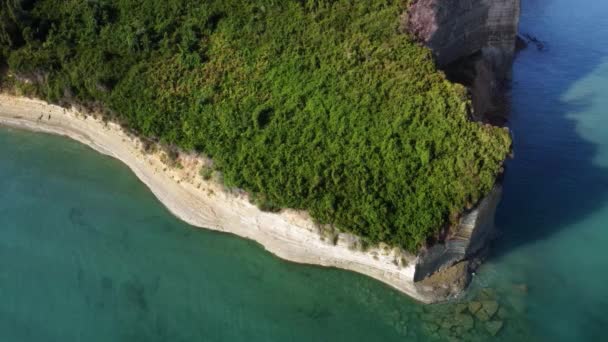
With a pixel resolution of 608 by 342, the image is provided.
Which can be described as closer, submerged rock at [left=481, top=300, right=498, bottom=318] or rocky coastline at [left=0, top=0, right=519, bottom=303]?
submerged rock at [left=481, top=300, right=498, bottom=318]

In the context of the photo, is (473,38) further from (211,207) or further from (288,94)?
(211,207)

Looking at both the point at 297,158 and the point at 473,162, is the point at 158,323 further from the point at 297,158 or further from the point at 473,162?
the point at 473,162

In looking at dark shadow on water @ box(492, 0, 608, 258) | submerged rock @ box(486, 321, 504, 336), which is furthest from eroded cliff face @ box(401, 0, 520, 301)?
submerged rock @ box(486, 321, 504, 336)

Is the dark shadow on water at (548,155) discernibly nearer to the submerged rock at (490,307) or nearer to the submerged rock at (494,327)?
the submerged rock at (490,307)

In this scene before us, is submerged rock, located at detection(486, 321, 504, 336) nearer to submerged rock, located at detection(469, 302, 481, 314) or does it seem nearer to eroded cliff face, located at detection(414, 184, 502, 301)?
submerged rock, located at detection(469, 302, 481, 314)

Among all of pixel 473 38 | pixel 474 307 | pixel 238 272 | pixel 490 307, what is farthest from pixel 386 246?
pixel 473 38

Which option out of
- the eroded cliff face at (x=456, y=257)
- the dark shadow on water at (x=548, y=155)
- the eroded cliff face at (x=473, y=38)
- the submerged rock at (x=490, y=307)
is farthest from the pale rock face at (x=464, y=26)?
the submerged rock at (x=490, y=307)

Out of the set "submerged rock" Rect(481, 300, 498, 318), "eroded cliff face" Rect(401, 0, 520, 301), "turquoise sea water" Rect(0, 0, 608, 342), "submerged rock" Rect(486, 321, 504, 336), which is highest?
"eroded cliff face" Rect(401, 0, 520, 301)
